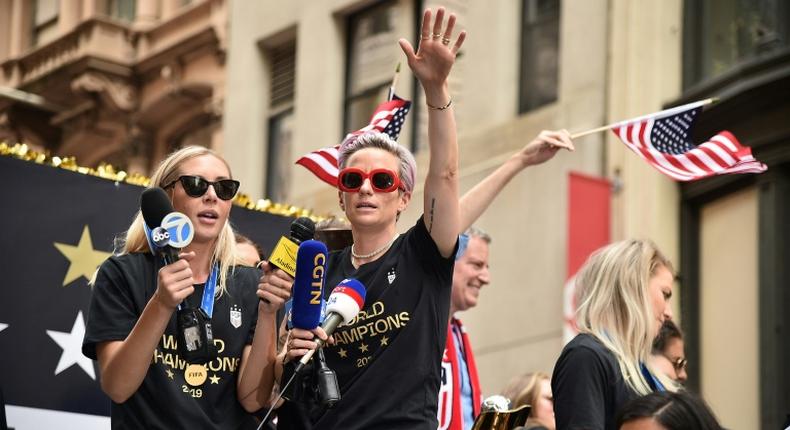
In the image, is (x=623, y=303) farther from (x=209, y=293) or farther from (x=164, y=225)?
(x=164, y=225)

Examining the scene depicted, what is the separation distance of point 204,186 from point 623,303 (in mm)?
1755

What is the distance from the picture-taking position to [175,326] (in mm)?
6039

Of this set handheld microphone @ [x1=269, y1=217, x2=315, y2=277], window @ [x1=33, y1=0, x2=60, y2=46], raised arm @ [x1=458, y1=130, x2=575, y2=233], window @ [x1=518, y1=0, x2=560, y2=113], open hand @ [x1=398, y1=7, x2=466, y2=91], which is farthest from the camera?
window @ [x1=33, y1=0, x2=60, y2=46]

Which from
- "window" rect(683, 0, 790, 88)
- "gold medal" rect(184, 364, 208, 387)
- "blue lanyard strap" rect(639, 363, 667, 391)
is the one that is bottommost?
"gold medal" rect(184, 364, 208, 387)

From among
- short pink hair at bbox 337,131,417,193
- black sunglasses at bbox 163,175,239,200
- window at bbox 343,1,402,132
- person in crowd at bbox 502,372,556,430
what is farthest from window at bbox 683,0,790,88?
black sunglasses at bbox 163,175,239,200

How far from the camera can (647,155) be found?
28.4ft

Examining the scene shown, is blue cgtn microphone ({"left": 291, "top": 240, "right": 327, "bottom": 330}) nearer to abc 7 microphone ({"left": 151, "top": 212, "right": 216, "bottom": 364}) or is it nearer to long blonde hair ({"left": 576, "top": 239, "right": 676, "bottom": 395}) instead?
abc 7 microphone ({"left": 151, "top": 212, "right": 216, "bottom": 364})

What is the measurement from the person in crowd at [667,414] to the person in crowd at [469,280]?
1.85 meters

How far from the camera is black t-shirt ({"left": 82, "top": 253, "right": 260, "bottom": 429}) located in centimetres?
589

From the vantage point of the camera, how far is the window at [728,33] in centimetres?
1456

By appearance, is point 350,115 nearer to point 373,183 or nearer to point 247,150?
point 247,150

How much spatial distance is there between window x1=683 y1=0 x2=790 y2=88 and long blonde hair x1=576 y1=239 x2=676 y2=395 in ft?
27.6

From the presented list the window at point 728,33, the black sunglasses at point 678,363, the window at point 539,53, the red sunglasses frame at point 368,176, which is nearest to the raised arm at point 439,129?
the red sunglasses frame at point 368,176

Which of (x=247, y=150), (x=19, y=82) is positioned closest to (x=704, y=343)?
(x=247, y=150)
